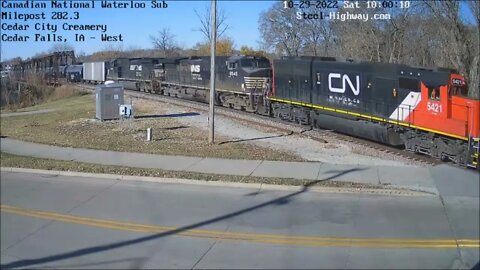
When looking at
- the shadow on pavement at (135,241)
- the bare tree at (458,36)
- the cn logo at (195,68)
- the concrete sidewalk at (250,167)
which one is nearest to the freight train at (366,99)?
the concrete sidewalk at (250,167)

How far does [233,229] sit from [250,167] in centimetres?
459

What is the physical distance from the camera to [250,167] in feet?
37.0

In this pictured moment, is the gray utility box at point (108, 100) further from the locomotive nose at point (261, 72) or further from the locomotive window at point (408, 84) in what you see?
the locomotive window at point (408, 84)

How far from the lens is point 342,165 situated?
11.4 m

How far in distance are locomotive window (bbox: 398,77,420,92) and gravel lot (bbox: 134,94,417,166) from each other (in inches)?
79.4

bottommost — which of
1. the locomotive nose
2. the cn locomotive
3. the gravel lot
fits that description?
the gravel lot

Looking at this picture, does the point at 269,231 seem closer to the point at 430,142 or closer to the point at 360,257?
the point at 360,257

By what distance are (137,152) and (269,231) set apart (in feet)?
24.9

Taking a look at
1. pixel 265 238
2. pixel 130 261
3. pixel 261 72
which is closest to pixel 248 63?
pixel 261 72

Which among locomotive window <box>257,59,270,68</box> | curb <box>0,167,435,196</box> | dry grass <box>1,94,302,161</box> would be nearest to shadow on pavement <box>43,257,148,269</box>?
curb <box>0,167,435,196</box>

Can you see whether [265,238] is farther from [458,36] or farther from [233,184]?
[458,36]

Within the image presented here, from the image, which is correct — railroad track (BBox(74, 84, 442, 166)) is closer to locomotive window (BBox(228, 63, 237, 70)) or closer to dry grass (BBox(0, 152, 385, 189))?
locomotive window (BBox(228, 63, 237, 70))

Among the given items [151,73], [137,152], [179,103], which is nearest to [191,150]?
[137,152]

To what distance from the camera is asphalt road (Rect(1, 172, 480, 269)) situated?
213 inches
